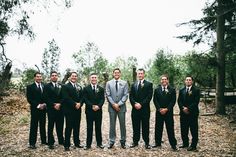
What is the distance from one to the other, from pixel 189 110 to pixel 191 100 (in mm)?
310

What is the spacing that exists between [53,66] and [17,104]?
80.2 ft

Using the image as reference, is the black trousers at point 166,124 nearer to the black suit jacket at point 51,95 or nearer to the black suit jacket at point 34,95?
the black suit jacket at point 51,95

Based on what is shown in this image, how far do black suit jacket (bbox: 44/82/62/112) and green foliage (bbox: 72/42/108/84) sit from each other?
3473 cm

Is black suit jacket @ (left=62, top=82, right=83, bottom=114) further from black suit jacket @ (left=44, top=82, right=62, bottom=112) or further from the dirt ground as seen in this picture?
the dirt ground

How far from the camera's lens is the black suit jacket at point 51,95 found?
27.9ft

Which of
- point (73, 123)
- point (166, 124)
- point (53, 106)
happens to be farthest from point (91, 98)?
point (166, 124)

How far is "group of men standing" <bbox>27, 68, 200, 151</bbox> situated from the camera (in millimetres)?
8445

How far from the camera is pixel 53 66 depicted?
42.1 metres

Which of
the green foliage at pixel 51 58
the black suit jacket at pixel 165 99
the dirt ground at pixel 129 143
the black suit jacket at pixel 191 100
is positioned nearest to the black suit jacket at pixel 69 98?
the dirt ground at pixel 129 143

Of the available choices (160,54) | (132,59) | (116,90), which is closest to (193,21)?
(116,90)

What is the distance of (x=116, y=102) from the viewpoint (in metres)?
8.75

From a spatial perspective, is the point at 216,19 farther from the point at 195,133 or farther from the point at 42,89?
the point at 42,89

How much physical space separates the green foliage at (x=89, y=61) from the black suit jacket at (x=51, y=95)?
114 feet

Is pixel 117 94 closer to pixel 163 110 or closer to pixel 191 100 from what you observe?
pixel 163 110
